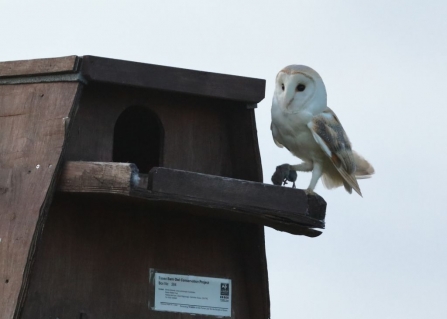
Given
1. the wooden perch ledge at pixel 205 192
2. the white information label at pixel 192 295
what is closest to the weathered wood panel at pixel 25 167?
the wooden perch ledge at pixel 205 192

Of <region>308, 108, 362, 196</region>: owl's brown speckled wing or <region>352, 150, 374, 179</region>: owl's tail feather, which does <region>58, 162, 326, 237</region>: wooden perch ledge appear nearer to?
<region>308, 108, 362, 196</region>: owl's brown speckled wing

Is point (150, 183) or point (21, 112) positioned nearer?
point (150, 183)

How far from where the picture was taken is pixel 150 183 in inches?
189

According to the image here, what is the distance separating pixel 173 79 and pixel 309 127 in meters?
0.62

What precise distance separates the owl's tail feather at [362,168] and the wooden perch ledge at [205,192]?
0.69 metres

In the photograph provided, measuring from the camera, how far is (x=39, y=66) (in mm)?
5195

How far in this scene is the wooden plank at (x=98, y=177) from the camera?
476 cm

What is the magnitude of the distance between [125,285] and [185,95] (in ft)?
2.67

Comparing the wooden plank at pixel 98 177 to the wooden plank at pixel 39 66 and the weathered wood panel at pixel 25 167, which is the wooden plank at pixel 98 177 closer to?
the weathered wood panel at pixel 25 167


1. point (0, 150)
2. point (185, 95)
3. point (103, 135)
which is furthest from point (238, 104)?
point (0, 150)

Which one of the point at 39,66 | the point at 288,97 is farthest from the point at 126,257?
the point at 288,97

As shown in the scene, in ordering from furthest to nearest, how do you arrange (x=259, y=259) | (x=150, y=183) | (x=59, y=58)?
(x=259, y=259), (x=59, y=58), (x=150, y=183)

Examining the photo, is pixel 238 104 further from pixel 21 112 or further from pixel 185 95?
pixel 21 112

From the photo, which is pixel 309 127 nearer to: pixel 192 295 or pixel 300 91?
pixel 300 91
